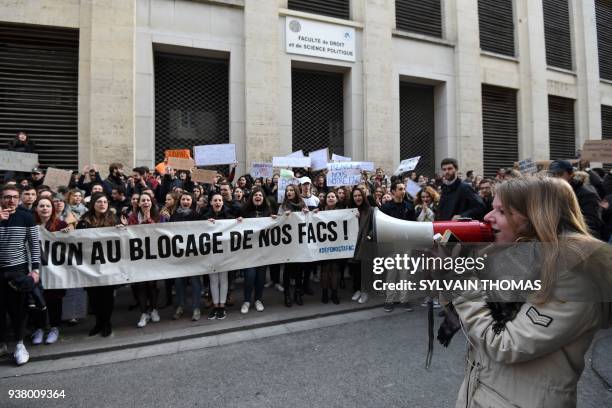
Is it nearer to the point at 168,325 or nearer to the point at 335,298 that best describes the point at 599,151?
the point at 335,298

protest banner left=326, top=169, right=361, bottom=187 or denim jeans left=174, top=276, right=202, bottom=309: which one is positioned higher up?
protest banner left=326, top=169, right=361, bottom=187

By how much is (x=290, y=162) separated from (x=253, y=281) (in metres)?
4.11

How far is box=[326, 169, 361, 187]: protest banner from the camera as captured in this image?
312 inches

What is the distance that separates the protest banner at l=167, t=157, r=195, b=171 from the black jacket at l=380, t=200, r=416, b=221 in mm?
4464

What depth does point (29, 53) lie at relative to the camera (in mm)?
9711

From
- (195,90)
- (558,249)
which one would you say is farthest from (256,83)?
(558,249)

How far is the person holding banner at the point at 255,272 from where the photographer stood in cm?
610

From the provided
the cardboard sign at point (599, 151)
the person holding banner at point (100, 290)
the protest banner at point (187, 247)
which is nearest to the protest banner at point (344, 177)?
the protest banner at point (187, 247)

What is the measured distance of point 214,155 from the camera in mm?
8844

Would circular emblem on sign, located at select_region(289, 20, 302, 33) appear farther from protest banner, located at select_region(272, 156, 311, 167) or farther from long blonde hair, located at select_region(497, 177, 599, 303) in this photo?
long blonde hair, located at select_region(497, 177, 599, 303)

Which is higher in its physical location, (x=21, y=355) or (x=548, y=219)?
(x=548, y=219)

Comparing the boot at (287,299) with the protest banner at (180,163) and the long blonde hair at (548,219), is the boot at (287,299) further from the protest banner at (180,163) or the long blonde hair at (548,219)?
the long blonde hair at (548,219)

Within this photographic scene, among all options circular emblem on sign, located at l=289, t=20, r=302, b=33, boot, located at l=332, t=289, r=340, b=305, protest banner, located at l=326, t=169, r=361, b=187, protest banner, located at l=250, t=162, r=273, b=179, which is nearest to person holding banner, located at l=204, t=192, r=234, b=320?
boot, located at l=332, t=289, r=340, b=305

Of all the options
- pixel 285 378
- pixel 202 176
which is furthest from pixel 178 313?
pixel 202 176
